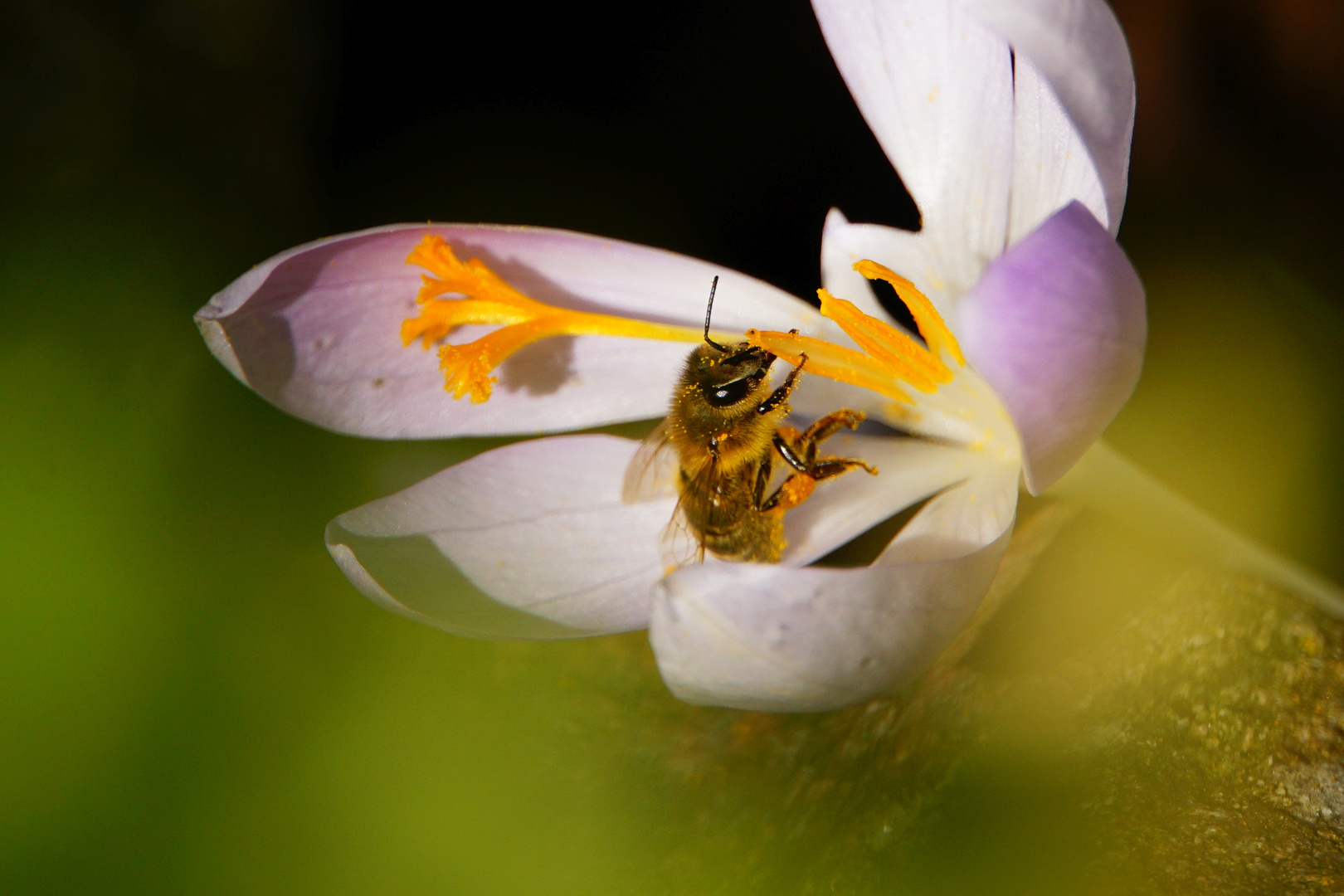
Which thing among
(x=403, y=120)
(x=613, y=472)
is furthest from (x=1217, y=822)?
(x=403, y=120)

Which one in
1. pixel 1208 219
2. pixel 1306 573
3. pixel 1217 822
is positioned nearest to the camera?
pixel 1217 822

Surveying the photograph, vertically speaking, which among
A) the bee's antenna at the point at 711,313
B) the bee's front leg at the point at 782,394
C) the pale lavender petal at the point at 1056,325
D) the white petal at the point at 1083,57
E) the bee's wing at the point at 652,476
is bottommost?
the bee's wing at the point at 652,476

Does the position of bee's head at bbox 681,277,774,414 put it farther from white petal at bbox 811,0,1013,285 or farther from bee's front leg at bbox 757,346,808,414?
white petal at bbox 811,0,1013,285

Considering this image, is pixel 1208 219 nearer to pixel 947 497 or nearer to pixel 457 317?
pixel 947 497

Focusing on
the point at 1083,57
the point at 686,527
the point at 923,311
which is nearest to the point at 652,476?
the point at 686,527

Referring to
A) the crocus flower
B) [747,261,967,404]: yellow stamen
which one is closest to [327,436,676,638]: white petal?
the crocus flower

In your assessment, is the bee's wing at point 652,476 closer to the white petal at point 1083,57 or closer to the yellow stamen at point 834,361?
the yellow stamen at point 834,361

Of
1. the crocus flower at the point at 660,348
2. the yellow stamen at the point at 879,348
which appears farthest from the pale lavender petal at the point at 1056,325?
the yellow stamen at the point at 879,348

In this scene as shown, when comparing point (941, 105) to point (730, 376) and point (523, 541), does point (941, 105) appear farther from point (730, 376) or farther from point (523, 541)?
point (523, 541)
